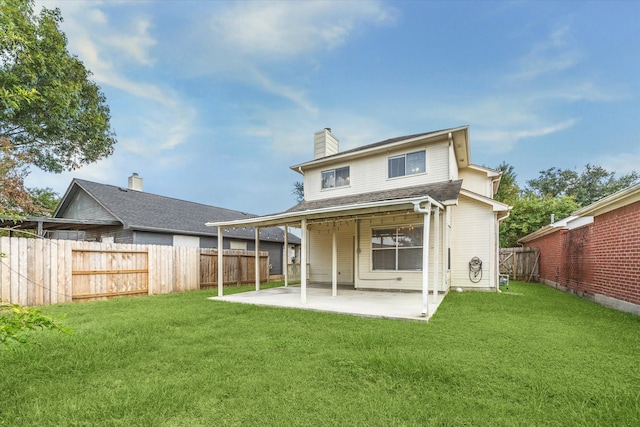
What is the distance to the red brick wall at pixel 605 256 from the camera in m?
5.97

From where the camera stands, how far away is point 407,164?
1019cm

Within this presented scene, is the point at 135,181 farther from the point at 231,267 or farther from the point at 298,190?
the point at 298,190

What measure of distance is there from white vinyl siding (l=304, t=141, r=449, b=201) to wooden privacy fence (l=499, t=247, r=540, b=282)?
8.11 meters

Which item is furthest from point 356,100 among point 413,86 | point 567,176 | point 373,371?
point 567,176

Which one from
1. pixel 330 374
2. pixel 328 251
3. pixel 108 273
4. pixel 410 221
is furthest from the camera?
pixel 328 251

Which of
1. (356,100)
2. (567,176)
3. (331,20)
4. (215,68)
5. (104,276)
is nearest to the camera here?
(104,276)

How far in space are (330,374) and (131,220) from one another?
1133cm

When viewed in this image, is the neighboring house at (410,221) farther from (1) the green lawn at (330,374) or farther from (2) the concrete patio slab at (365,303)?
(1) the green lawn at (330,374)

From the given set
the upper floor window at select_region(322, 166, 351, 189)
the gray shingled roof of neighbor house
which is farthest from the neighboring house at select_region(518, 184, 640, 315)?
the gray shingled roof of neighbor house

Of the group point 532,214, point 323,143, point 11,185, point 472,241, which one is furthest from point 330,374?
point 532,214

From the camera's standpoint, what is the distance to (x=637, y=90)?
19.0 m

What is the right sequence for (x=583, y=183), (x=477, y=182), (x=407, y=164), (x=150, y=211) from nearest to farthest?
(x=407, y=164) → (x=477, y=182) → (x=150, y=211) → (x=583, y=183)

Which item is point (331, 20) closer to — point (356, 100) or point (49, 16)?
point (356, 100)

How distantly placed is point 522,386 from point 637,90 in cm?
2712
